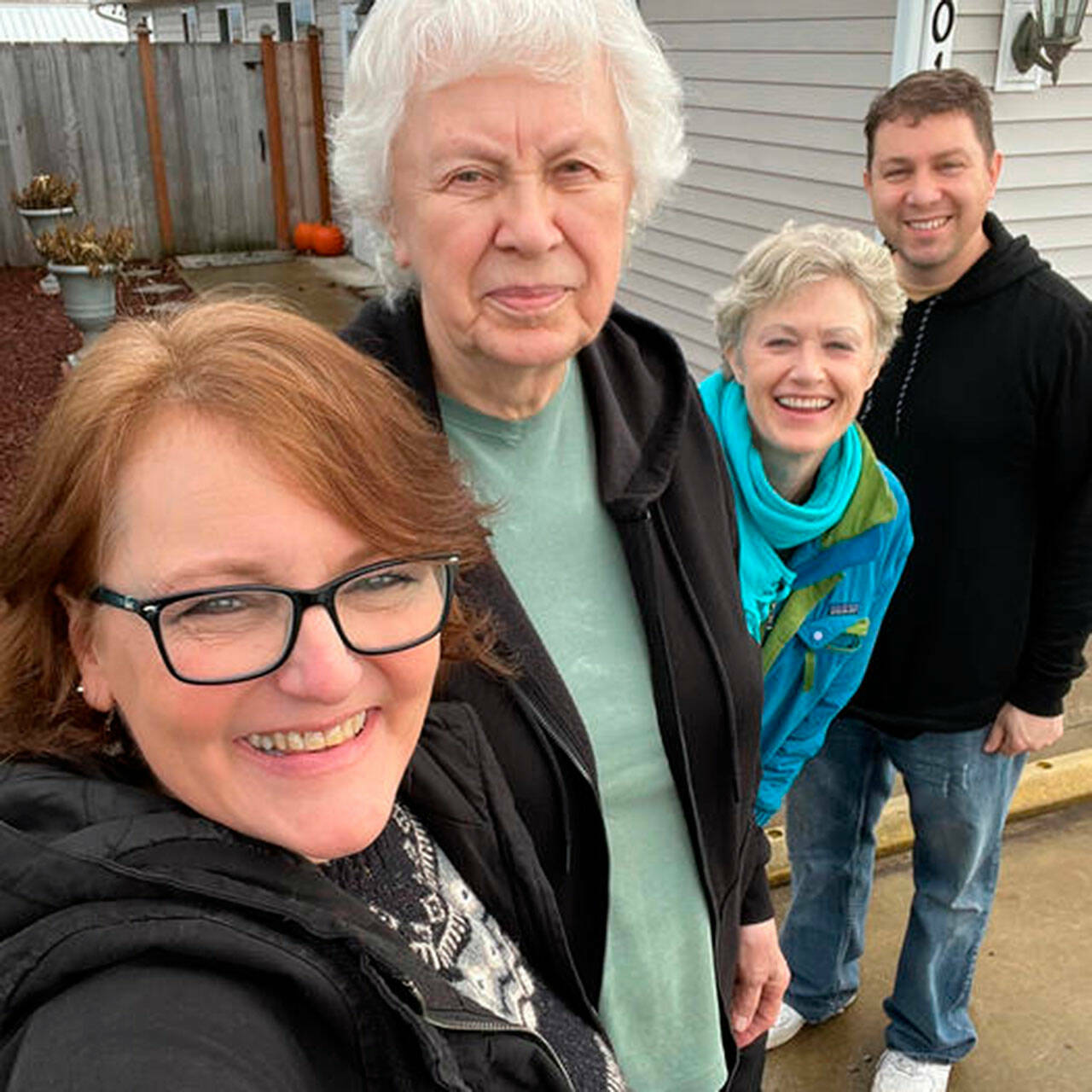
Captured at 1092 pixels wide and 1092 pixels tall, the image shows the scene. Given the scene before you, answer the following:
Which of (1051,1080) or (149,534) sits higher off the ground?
(149,534)

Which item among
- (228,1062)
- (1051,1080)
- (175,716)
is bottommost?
(1051,1080)

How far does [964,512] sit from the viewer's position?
2363mm

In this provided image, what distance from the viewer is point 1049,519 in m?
2.36

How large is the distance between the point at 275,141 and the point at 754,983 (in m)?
12.7

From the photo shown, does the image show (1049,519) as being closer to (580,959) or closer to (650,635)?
(650,635)

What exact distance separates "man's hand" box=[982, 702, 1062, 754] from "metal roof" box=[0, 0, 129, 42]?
28.6m

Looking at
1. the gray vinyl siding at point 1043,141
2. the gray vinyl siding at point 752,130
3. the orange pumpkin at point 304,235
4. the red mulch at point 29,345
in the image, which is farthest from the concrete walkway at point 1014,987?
the orange pumpkin at point 304,235

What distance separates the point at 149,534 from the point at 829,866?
2287 millimetres

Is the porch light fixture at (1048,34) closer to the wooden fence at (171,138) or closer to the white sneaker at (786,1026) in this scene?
the white sneaker at (786,1026)

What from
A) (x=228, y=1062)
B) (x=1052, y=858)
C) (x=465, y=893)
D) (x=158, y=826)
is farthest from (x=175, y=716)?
(x=1052, y=858)

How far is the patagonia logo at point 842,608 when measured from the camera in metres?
2.12

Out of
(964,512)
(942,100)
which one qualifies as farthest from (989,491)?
(942,100)

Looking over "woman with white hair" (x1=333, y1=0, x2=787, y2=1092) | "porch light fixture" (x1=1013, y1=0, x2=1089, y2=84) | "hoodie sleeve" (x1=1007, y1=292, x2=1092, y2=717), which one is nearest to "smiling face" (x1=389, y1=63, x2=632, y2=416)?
"woman with white hair" (x1=333, y1=0, x2=787, y2=1092)

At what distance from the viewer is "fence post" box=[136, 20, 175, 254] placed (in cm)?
1222
